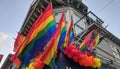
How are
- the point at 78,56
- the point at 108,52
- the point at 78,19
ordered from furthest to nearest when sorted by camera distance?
the point at 108,52 < the point at 78,19 < the point at 78,56

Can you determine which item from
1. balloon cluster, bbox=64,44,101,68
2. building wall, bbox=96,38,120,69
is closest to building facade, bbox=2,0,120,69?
building wall, bbox=96,38,120,69

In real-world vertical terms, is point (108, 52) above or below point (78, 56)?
above

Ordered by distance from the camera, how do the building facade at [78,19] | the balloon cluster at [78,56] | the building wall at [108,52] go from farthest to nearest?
1. the building wall at [108,52]
2. the building facade at [78,19]
3. the balloon cluster at [78,56]

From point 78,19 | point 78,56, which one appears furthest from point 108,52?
point 78,56

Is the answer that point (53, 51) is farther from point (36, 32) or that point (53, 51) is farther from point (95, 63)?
point (95, 63)

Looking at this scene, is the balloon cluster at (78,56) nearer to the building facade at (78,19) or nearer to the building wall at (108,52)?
the building facade at (78,19)

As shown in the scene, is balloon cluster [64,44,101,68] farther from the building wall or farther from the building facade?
the building wall

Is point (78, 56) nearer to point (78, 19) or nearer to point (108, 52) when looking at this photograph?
point (78, 19)

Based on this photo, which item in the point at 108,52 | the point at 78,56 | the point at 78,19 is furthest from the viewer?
the point at 108,52

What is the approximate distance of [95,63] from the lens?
9.76 meters

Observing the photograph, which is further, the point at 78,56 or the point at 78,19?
the point at 78,19

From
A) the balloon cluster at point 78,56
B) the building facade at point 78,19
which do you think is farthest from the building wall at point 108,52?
the balloon cluster at point 78,56

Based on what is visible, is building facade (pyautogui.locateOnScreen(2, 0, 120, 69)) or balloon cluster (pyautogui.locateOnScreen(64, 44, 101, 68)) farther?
building facade (pyautogui.locateOnScreen(2, 0, 120, 69))

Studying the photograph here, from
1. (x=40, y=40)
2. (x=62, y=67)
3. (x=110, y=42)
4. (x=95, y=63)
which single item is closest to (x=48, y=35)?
(x=40, y=40)
